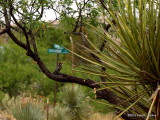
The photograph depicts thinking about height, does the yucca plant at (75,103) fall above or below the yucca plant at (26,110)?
below

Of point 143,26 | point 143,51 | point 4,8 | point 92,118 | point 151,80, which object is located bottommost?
point 92,118

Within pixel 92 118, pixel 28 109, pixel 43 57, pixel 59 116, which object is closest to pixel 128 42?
→ pixel 28 109

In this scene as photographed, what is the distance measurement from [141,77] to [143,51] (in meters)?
0.31

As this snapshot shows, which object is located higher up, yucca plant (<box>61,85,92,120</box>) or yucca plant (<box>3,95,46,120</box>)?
yucca plant (<box>3,95,46,120</box>)

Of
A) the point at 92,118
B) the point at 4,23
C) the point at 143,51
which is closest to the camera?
the point at 143,51

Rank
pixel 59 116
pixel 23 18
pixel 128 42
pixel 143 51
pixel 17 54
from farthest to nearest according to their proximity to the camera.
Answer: pixel 17 54
pixel 59 116
pixel 23 18
pixel 128 42
pixel 143 51

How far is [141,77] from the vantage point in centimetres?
363

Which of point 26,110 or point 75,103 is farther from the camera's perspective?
point 75,103

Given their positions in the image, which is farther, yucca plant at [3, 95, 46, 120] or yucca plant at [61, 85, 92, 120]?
yucca plant at [61, 85, 92, 120]

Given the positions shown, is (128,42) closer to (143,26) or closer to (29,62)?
(143,26)

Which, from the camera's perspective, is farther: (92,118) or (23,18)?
(92,118)

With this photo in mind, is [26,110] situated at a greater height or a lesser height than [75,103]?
greater

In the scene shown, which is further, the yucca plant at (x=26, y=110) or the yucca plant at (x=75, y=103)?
the yucca plant at (x=75, y=103)

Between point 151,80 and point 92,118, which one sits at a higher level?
point 151,80
